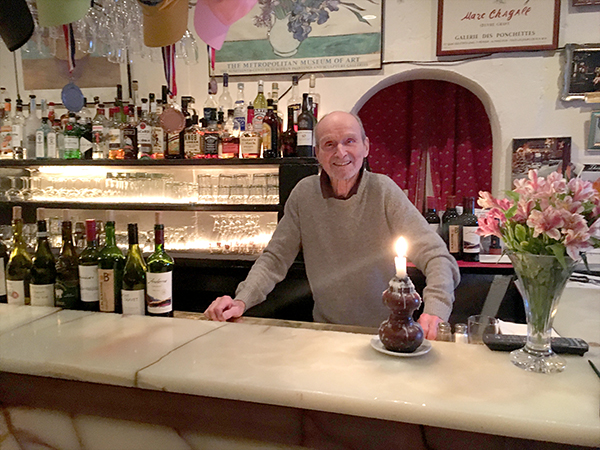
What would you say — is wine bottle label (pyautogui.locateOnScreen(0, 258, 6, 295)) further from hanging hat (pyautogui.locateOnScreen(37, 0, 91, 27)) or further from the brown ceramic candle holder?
the brown ceramic candle holder

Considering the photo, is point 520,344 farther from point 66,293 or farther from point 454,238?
point 454,238

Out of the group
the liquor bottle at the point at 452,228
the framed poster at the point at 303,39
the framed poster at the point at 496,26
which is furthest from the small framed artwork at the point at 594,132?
the framed poster at the point at 303,39

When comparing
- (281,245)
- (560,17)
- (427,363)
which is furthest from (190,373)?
(560,17)

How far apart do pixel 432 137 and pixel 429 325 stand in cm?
237

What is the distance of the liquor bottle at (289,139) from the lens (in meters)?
2.72

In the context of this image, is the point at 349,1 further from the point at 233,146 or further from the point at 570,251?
the point at 570,251

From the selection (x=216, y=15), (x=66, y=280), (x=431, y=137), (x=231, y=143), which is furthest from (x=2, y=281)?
(x=431, y=137)

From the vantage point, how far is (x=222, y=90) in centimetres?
314

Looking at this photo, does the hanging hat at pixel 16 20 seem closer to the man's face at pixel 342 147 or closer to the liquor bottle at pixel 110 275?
the liquor bottle at pixel 110 275

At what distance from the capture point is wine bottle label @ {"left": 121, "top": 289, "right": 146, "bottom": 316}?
1.26 meters

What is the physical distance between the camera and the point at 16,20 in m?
1.25

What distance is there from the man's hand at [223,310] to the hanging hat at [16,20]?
0.92 metres

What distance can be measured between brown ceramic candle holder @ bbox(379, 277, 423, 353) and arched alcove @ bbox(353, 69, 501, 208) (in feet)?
8.15

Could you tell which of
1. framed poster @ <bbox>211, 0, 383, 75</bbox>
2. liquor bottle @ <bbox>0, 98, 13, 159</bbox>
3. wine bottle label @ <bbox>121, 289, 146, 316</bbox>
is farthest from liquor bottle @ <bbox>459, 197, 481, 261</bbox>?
liquor bottle @ <bbox>0, 98, 13, 159</bbox>
